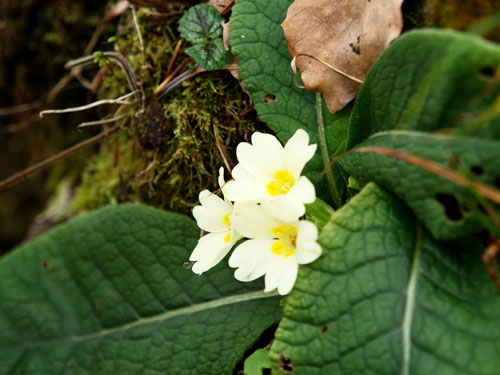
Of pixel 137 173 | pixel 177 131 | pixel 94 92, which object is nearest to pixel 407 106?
pixel 177 131

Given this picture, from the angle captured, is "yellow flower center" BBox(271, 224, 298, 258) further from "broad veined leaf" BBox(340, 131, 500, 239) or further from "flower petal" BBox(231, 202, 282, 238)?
"broad veined leaf" BBox(340, 131, 500, 239)

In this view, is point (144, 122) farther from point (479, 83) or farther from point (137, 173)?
point (479, 83)

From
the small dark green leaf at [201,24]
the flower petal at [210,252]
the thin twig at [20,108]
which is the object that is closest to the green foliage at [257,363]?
the flower petal at [210,252]

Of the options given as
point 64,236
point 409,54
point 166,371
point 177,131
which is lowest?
point 166,371

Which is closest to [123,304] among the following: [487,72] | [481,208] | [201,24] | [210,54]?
[210,54]

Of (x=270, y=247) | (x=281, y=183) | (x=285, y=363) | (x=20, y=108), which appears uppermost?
(x=281, y=183)

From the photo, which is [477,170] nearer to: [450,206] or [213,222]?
[450,206]

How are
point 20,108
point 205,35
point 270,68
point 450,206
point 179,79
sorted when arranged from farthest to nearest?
point 20,108, point 179,79, point 205,35, point 270,68, point 450,206
